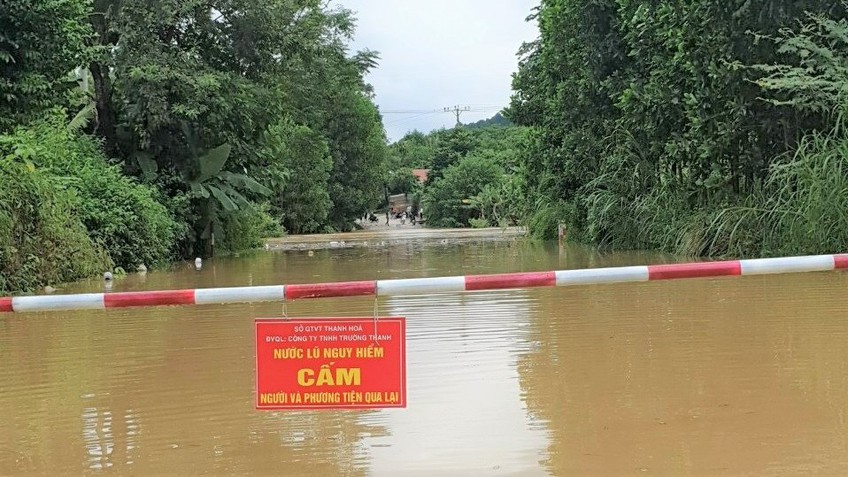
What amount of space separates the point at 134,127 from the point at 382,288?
50.4 ft

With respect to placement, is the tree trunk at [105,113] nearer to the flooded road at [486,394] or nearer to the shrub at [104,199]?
the shrub at [104,199]

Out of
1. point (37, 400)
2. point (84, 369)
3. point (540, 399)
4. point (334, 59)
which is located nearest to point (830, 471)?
point (540, 399)

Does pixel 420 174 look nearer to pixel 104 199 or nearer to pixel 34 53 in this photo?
pixel 104 199

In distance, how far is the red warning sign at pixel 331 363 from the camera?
398cm

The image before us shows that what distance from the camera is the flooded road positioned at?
3992mm

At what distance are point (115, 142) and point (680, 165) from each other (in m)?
12.3

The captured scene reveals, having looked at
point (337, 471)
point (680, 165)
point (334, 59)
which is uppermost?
point (334, 59)

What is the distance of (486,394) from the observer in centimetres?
522

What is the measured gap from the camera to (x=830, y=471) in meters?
3.63

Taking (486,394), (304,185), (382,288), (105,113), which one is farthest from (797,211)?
(304,185)

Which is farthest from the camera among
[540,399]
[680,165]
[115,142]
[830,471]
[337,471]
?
[115,142]

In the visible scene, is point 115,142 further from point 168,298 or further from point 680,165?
point 168,298

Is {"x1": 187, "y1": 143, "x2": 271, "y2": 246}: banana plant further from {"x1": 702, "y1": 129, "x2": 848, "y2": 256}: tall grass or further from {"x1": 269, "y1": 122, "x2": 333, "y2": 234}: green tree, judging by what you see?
{"x1": 269, "y1": 122, "x2": 333, "y2": 234}: green tree

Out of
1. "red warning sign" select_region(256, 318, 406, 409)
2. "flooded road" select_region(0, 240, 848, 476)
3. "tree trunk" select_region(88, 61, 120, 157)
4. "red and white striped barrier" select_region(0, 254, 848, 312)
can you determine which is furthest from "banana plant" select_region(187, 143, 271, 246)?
"red warning sign" select_region(256, 318, 406, 409)
